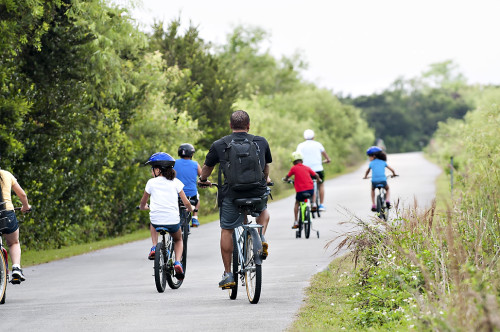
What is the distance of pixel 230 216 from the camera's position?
32.1 ft

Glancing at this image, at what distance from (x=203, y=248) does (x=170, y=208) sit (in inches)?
263

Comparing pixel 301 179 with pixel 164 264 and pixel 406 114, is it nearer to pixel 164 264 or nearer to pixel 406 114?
pixel 164 264

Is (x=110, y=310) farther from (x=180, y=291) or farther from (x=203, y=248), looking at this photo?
(x=203, y=248)

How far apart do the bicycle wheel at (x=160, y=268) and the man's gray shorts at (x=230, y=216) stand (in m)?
1.34

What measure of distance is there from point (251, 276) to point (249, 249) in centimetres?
30

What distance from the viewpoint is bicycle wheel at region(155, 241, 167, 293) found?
1085 centimetres

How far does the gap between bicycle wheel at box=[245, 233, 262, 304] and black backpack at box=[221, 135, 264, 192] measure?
0.61 meters

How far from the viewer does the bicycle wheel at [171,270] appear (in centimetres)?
1127

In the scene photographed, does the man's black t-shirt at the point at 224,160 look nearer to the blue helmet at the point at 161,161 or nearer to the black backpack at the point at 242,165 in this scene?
the black backpack at the point at 242,165

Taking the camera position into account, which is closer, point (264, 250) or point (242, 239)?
point (264, 250)

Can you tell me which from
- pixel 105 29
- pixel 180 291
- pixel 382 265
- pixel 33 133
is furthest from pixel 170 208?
pixel 105 29

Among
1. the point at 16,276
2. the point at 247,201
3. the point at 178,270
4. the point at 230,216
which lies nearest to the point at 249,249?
the point at 230,216

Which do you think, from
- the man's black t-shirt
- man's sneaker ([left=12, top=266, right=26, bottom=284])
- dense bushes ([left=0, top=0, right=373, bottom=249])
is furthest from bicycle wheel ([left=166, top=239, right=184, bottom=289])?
dense bushes ([left=0, top=0, right=373, bottom=249])

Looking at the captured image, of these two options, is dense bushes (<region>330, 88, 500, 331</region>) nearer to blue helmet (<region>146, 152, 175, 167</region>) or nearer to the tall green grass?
the tall green grass
